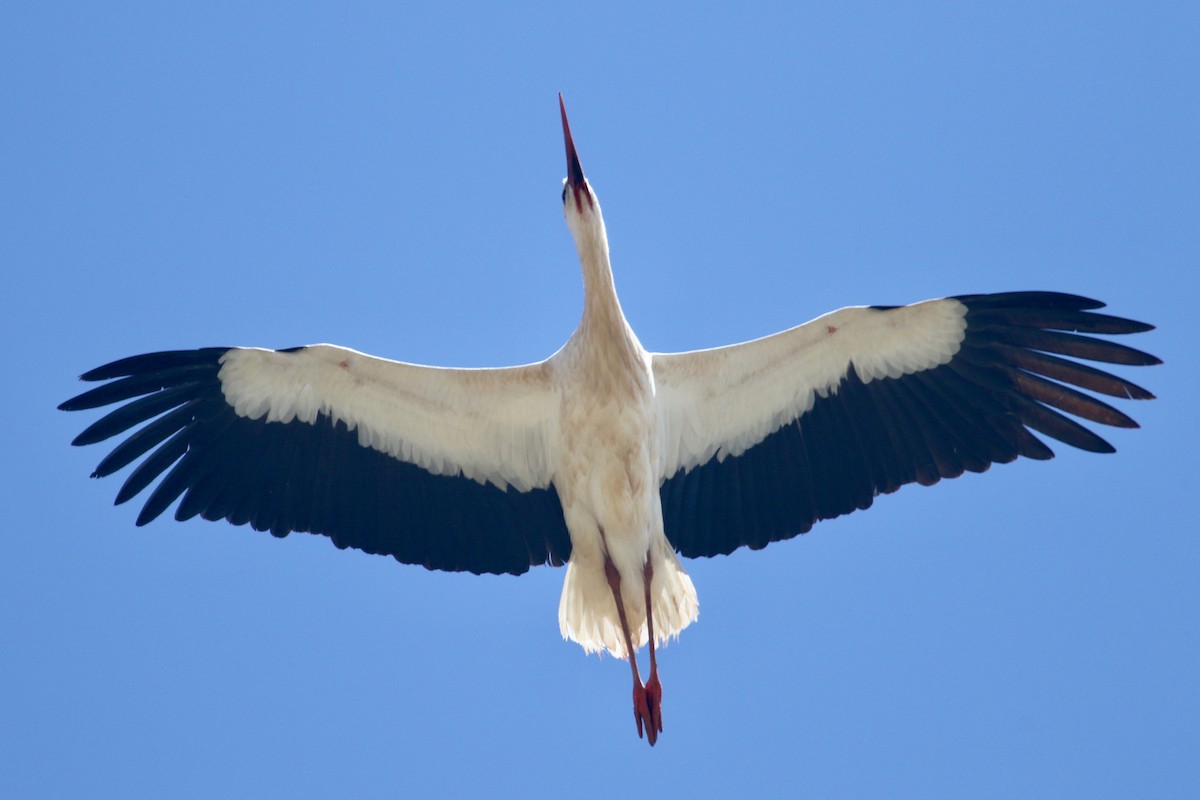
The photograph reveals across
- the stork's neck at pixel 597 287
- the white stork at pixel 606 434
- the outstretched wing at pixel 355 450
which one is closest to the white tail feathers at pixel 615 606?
the white stork at pixel 606 434

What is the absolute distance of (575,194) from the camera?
26.3 ft

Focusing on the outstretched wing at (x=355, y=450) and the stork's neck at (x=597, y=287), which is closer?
the stork's neck at (x=597, y=287)

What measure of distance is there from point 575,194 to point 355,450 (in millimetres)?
1755

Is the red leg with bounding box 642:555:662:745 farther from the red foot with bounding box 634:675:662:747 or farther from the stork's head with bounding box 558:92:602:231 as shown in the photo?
the stork's head with bounding box 558:92:602:231

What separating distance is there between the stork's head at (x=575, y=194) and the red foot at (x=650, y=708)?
236 centimetres

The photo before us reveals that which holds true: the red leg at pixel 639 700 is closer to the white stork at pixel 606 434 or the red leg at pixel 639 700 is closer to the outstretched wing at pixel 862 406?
the white stork at pixel 606 434

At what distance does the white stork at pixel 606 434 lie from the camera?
7.74m

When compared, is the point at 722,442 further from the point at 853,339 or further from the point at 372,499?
the point at 372,499

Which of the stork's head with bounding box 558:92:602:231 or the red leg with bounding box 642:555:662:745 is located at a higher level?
the stork's head with bounding box 558:92:602:231

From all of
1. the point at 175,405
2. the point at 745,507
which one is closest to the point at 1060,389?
the point at 745,507

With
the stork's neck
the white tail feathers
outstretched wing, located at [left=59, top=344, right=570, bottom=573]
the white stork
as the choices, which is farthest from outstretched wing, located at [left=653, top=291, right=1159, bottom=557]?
outstretched wing, located at [left=59, top=344, right=570, bottom=573]

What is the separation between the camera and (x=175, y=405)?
8047 millimetres

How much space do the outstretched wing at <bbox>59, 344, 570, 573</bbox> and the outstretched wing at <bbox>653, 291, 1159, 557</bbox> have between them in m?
0.77

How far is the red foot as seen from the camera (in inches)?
316
